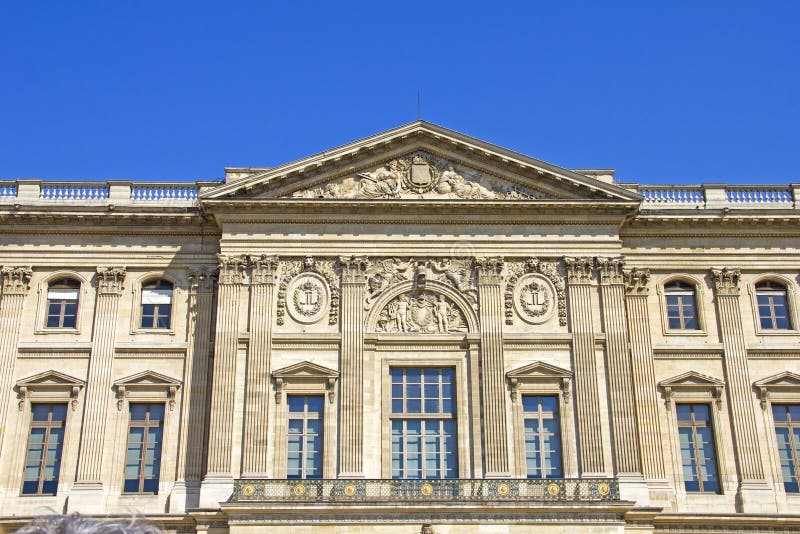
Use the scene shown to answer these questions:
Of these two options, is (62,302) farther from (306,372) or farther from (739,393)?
(739,393)

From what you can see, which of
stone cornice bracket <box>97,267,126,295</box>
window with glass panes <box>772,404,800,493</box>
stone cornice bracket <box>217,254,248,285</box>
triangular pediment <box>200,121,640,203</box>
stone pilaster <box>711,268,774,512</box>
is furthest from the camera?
stone cornice bracket <box>97,267,126,295</box>

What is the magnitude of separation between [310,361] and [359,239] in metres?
4.03

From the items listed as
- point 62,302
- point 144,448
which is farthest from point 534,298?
point 62,302

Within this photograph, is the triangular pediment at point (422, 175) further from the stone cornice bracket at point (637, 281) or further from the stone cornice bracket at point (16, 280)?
the stone cornice bracket at point (16, 280)

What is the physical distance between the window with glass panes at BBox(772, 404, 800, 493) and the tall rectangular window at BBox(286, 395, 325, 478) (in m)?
13.4

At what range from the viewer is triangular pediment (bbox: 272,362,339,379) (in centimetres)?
2978

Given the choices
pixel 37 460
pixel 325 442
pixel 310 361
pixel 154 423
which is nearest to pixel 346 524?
pixel 325 442

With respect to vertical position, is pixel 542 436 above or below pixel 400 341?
below

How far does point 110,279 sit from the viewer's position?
3180cm

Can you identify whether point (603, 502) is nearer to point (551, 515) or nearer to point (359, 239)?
point (551, 515)

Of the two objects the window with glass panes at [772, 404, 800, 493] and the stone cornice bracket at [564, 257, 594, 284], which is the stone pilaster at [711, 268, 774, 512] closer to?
the window with glass panes at [772, 404, 800, 493]

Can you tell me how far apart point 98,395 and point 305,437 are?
6.19 m

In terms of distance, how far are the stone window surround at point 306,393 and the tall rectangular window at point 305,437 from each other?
0.17 meters

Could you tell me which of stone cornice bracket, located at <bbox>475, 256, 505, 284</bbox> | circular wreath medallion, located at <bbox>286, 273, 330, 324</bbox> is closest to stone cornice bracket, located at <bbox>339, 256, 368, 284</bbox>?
circular wreath medallion, located at <bbox>286, 273, 330, 324</bbox>
